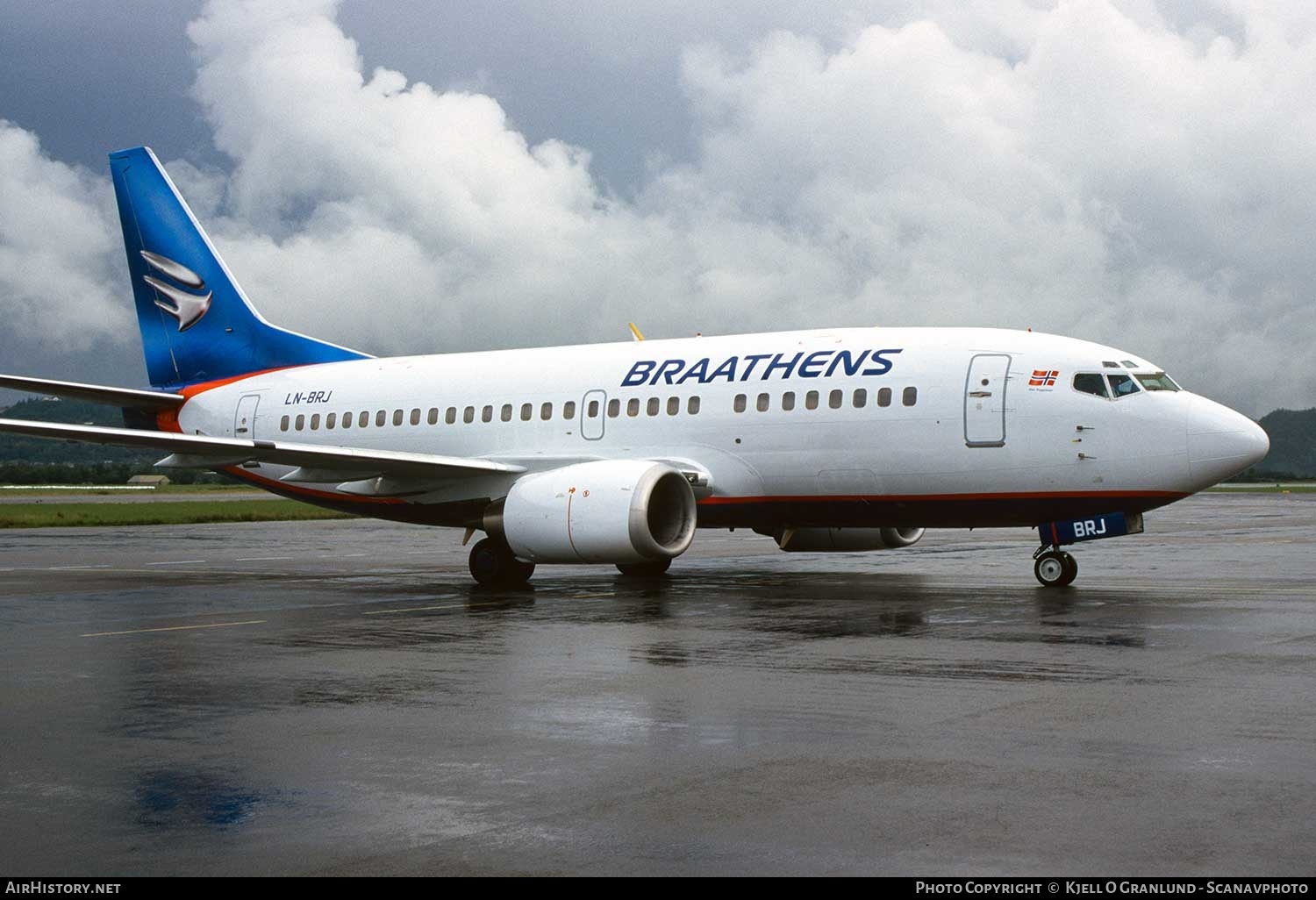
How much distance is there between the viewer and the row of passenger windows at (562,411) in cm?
2031

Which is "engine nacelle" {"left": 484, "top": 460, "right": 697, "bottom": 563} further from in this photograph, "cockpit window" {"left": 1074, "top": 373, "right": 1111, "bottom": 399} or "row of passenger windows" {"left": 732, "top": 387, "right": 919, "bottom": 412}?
"cockpit window" {"left": 1074, "top": 373, "right": 1111, "bottom": 399}

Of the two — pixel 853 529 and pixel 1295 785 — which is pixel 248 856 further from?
pixel 853 529

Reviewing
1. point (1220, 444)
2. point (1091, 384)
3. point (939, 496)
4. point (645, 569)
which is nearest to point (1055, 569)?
point (939, 496)

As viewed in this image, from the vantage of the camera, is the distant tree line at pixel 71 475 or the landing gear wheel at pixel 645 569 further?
the distant tree line at pixel 71 475

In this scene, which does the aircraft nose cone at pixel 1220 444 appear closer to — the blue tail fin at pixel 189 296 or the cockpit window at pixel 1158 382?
the cockpit window at pixel 1158 382

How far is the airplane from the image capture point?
18.8 m

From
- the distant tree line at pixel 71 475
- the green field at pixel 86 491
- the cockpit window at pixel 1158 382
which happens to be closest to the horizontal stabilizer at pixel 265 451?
the cockpit window at pixel 1158 382

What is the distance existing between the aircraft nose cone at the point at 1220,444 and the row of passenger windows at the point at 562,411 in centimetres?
370

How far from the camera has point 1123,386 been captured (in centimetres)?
1898

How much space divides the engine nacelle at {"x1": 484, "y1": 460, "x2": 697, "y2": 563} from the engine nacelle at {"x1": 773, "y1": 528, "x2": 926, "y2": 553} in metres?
3.37

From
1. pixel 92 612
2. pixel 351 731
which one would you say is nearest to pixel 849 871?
pixel 351 731

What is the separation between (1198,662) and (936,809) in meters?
5.83

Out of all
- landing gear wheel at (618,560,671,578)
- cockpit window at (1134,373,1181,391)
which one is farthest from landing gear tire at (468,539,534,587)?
cockpit window at (1134,373,1181,391)

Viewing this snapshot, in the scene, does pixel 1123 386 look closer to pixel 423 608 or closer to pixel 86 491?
pixel 423 608
